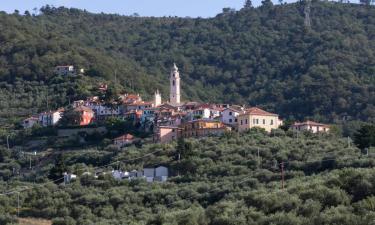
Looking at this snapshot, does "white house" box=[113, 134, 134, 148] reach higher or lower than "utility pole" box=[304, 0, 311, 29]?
lower

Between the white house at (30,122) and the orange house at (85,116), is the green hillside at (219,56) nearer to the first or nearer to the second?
the white house at (30,122)

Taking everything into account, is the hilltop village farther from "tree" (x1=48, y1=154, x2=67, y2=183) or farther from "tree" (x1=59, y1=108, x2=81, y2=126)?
"tree" (x1=48, y1=154, x2=67, y2=183)

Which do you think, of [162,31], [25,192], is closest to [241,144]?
[25,192]

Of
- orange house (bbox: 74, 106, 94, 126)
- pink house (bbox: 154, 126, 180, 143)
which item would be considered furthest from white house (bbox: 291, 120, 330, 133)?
orange house (bbox: 74, 106, 94, 126)

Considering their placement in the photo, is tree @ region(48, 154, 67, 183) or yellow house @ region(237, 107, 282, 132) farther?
yellow house @ region(237, 107, 282, 132)

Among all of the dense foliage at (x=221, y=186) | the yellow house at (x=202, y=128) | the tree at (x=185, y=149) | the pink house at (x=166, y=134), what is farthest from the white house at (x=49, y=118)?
the tree at (x=185, y=149)

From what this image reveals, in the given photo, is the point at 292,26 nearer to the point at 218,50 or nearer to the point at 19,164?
the point at 218,50
